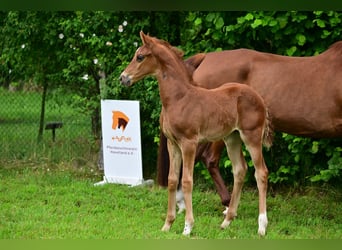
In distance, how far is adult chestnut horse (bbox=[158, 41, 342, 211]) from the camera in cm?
530

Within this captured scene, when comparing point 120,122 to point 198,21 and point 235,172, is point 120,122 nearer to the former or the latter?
point 198,21

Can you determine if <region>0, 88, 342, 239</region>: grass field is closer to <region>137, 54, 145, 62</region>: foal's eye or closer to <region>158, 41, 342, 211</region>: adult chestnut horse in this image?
<region>158, 41, 342, 211</region>: adult chestnut horse

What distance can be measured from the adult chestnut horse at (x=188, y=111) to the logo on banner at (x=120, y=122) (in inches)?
104

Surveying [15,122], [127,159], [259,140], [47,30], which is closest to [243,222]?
[259,140]

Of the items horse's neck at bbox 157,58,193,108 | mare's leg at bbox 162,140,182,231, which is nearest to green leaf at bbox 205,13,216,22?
horse's neck at bbox 157,58,193,108

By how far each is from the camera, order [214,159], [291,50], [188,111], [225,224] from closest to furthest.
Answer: [188,111] < [225,224] < [214,159] < [291,50]

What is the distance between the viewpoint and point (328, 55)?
539 cm

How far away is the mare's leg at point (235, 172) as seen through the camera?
190 inches

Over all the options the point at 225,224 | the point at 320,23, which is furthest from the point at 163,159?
the point at 320,23

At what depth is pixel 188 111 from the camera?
14.2 ft

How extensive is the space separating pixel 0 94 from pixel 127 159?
538 centimetres

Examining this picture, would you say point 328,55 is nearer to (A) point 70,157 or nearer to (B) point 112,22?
(B) point 112,22

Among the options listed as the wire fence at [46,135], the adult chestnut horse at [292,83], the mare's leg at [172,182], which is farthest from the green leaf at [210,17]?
the wire fence at [46,135]

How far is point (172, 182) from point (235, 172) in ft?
2.23
